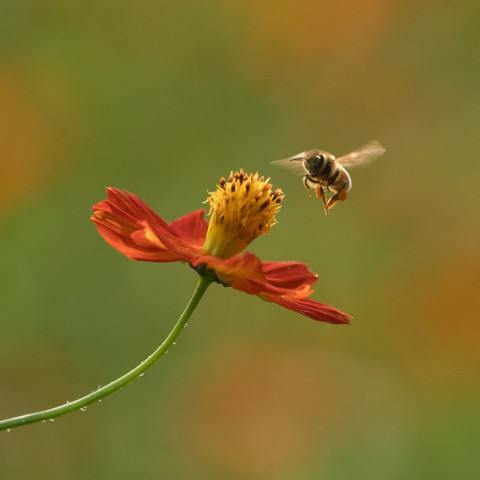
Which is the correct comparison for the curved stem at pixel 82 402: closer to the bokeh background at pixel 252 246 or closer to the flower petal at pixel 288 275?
the flower petal at pixel 288 275

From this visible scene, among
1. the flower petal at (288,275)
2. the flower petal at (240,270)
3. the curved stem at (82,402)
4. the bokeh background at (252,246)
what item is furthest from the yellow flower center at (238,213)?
the bokeh background at (252,246)

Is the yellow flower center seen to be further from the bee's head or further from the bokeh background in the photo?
the bokeh background

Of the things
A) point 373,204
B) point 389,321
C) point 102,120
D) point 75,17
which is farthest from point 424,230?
point 75,17

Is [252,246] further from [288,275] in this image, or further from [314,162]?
[288,275]

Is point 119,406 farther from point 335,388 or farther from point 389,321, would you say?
point 389,321

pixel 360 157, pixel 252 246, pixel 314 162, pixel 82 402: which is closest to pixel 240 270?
pixel 82 402

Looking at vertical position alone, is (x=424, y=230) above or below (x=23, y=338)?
above

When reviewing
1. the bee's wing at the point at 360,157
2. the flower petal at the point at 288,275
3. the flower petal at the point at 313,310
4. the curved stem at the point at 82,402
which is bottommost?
the curved stem at the point at 82,402
